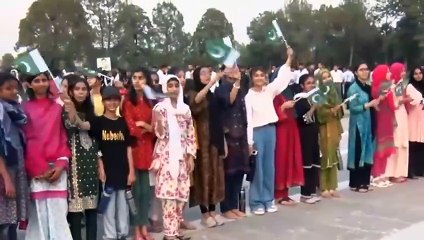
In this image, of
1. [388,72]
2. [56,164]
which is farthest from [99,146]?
[388,72]

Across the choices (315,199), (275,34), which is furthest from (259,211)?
(275,34)

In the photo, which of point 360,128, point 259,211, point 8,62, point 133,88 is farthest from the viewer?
point 360,128

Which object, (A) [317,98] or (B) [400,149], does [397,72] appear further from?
(A) [317,98]

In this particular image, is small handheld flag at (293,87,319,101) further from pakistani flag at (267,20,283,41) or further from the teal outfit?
the teal outfit

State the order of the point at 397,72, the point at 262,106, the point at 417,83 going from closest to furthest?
the point at 262,106 → the point at 397,72 → the point at 417,83

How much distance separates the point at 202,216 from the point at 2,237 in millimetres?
2208

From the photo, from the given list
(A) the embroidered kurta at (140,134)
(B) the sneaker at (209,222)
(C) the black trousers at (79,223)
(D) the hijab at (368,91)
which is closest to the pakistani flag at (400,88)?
(D) the hijab at (368,91)

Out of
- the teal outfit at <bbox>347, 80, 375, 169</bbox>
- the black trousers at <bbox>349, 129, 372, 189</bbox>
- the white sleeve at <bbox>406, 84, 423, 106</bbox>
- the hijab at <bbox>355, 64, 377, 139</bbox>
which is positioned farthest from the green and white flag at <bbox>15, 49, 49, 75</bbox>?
the white sleeve at <bbox>406, 84, 423, 106</bbox>

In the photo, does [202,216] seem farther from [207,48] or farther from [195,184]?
[207,48]

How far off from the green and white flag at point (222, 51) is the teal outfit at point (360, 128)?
2.13 metres

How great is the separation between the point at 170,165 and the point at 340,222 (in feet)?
6.36

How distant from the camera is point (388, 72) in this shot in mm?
7598

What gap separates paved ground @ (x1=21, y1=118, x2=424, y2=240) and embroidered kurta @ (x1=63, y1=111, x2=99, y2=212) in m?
1.08

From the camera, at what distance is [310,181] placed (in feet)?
22.9
